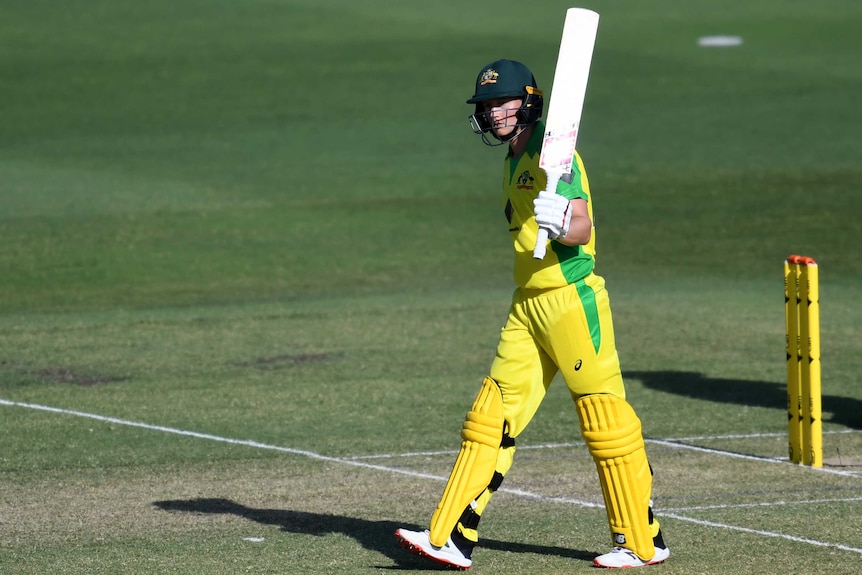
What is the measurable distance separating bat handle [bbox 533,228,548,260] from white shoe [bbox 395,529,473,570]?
1.51m

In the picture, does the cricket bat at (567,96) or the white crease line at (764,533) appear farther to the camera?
the white crease line at (764,533)

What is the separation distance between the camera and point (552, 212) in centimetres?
639

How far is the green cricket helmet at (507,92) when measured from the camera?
6.89 metres

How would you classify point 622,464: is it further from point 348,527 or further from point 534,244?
point 348,527

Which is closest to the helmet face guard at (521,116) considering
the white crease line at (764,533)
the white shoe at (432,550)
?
the white shoe at (432,550)

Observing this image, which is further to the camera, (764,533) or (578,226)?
(764,533)

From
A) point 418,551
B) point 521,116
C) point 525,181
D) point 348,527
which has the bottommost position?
point 348,527

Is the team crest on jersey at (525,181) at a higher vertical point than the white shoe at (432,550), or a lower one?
higher

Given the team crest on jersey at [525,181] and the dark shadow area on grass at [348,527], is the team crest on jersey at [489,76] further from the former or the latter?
the dark shadow area on grass at [348,527]

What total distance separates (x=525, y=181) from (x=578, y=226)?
19.9 inches

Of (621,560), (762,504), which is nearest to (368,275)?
(762,504)

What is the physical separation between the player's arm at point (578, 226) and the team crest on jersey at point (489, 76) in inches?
29.7


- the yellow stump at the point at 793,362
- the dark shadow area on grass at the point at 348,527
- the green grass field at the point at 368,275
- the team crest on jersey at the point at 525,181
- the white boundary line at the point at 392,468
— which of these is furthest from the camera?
the yellow stump at the point at 793,362

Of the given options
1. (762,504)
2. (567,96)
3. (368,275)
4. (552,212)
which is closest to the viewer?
(552,212)
